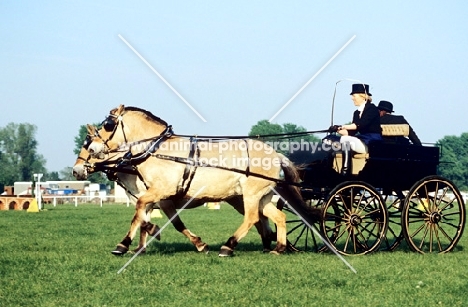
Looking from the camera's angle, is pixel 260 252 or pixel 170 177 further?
pixel 260 252

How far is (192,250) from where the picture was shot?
1366 centimetres

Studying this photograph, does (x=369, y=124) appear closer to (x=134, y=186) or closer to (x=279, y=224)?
(x=279, y=224)

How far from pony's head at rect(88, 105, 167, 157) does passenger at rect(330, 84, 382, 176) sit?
3.11 metres

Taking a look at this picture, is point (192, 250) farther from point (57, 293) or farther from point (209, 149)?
point (57, 293)

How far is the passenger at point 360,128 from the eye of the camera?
40.1 feet

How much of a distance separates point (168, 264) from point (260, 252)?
9.28 ft

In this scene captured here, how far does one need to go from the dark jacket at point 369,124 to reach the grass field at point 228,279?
1986mm

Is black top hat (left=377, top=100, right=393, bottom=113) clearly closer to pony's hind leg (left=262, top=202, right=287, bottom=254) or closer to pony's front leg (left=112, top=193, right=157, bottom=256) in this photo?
pony's hind leg (left=262, top=202, right=287, bottom=254)

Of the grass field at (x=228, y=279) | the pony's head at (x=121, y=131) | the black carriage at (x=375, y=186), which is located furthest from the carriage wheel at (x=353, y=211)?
the pony's head at (x=121, y=131)

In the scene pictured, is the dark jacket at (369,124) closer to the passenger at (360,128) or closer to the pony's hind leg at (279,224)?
the passenger at (360,128)

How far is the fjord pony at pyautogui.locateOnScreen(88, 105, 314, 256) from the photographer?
1196 centimetres

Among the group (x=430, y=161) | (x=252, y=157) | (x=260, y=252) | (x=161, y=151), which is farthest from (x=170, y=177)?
(x=430, y=161)

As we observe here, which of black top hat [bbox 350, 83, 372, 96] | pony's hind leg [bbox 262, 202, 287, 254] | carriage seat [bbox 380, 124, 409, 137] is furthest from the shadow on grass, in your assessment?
black top hat [bbox 350, 83, 372, 96]

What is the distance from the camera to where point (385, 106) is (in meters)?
14.0
